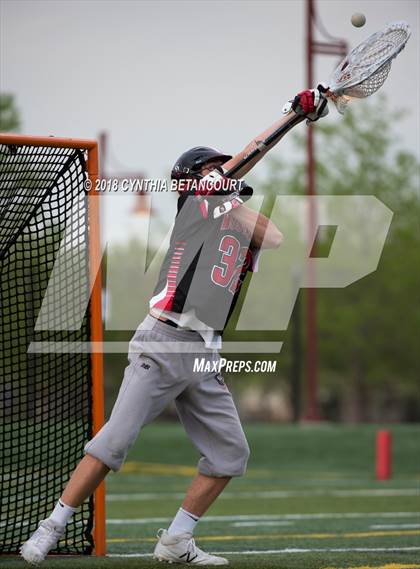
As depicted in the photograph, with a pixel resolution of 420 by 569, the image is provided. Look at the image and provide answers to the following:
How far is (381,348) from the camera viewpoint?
4050 cm

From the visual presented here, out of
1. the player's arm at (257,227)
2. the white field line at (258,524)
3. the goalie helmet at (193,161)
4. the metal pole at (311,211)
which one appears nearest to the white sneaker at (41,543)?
the player's arm at (257,227)

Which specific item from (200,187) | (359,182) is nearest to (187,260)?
(200,187)

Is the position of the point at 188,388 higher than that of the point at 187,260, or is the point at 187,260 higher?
the point at 187,260

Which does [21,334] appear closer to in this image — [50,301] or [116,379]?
[50,301]

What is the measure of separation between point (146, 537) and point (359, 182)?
29.8m

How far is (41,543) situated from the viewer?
596 cm

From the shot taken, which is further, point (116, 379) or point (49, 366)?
point (116, 379)

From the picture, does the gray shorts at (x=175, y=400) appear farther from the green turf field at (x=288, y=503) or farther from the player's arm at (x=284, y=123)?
the player's arm at (x=284, y=123)

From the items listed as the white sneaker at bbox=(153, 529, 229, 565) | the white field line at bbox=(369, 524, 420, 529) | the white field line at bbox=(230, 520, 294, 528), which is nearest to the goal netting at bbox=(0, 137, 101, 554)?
the white sneaker at bbox=(153, 529, 229, 565)

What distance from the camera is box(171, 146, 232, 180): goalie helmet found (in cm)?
633

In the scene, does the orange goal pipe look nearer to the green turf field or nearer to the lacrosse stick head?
the green turf field

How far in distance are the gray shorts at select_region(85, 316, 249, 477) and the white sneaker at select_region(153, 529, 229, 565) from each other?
41cm

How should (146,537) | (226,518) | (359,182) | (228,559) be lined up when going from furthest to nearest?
(359,182) < (226,518) < (146,537) < (228,559)

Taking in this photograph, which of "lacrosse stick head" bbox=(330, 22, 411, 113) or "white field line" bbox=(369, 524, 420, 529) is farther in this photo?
"white field line" bbox=(369, 524, 420, 529)
